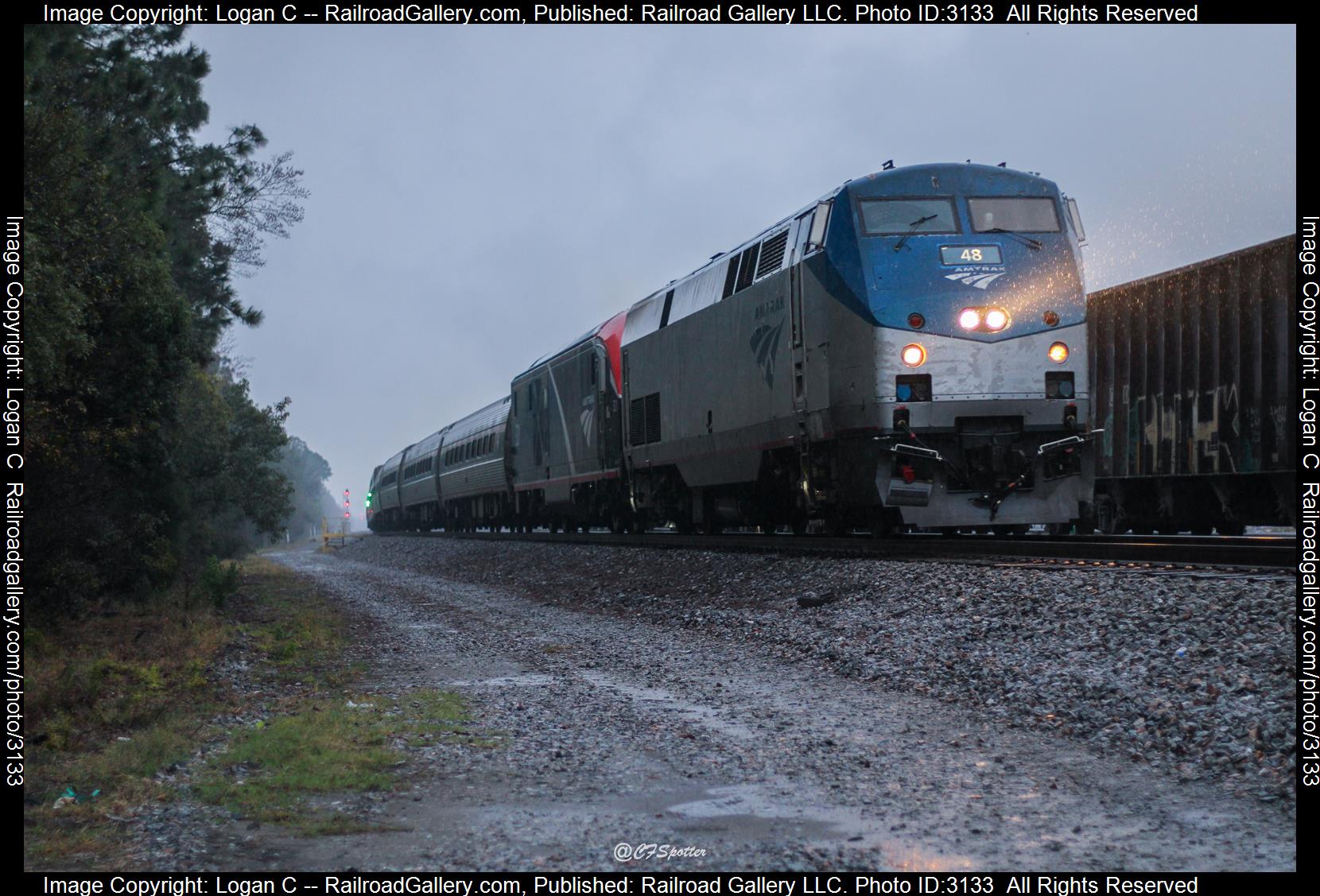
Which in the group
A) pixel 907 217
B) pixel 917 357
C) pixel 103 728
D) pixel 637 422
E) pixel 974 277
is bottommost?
pixel 103 728

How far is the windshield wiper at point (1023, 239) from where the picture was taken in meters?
12.8

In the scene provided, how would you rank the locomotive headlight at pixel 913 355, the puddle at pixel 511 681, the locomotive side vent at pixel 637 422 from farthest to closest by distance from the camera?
1. the locomotive side vent at pixel 637 422
2. the locomotive headlight at pixel 913 355
3. the puddle at pixel 511 681

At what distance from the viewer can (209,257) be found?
96.5 feet

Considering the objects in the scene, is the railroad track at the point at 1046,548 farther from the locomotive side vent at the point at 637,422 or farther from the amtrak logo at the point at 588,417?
the amtrak logo at the point at 588,417

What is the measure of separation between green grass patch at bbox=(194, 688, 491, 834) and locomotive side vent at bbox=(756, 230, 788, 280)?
8.33 meters

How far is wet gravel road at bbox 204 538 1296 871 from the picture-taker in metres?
4.34

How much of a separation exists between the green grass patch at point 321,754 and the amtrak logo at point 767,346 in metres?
7.67

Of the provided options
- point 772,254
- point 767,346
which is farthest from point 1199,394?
point 772,254

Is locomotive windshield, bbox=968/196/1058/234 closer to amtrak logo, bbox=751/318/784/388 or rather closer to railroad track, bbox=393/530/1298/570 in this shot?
amtrak logo, bbox=751/318/784/388

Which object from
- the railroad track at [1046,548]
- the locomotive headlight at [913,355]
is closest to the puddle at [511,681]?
the railroad track at [1046,548]

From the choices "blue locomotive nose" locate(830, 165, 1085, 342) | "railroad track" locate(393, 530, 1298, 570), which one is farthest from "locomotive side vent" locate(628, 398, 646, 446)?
"blue locomotive nose" locate(830, 165, 1085, 342)

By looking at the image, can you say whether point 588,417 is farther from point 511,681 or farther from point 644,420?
point 511,681

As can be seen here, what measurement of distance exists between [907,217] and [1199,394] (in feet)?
18.4

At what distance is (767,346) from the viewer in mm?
14828
